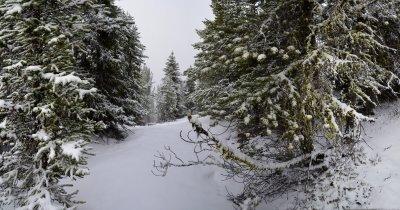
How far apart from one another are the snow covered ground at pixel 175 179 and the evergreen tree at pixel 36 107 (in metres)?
2.43

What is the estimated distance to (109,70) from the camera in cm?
1662

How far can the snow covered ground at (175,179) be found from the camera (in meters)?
8.50

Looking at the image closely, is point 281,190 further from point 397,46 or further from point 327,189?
point 397,46

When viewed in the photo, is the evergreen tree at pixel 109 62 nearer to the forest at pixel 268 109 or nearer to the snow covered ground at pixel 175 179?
the snow covered ground at pixel 175 179

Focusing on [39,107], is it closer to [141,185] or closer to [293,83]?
[141,185]

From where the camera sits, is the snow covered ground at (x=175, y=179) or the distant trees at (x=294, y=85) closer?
the distant trees at (x=294, y=85)

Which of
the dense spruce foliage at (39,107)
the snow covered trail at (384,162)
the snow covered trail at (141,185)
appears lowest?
the snow covered trail at (141,185)

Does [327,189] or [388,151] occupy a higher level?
[388,151]

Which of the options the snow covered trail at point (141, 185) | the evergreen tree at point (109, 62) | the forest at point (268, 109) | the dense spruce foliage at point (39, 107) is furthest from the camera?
the evergreen tree at point (109, 62)

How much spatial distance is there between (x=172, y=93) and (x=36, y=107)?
34554 mm

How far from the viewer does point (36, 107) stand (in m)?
9.14

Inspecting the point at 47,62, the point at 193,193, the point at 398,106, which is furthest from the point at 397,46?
the point at 47,62

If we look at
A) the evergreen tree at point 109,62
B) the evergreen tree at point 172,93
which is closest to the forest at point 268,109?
the evergreen tree at point 109,62

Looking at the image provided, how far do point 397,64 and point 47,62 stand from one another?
31.7 feet
